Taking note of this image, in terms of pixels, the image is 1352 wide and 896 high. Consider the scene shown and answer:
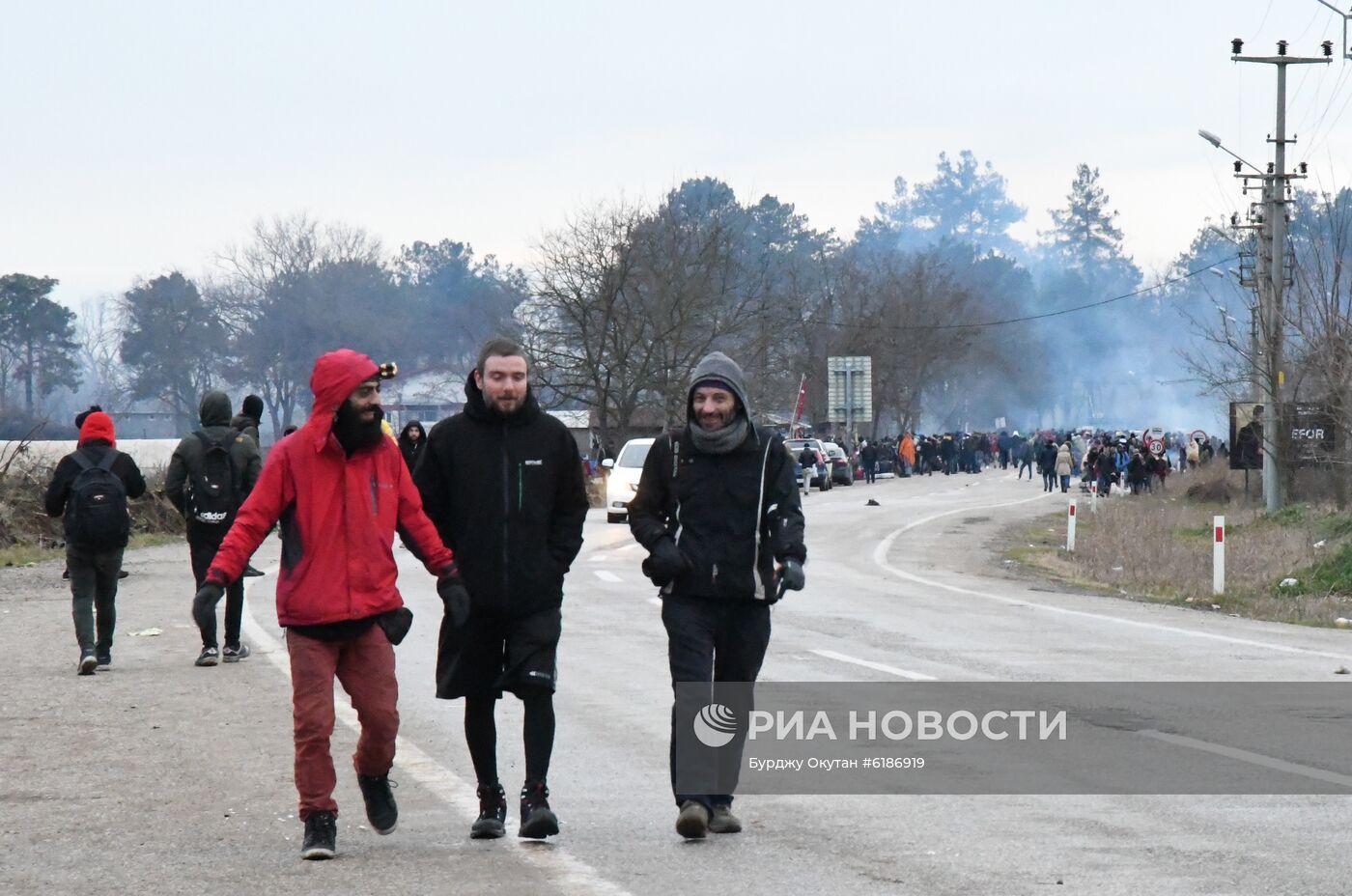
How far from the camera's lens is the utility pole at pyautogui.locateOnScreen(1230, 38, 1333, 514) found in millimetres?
37875

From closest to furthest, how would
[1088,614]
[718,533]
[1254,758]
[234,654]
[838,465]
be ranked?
[718,533] < [1254,758] < [234,654] < [1088,614] < [838,465]

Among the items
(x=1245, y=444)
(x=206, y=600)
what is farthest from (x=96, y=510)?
(x=1245, y=444)

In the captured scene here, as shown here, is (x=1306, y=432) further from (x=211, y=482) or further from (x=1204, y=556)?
(x=211, y=482)

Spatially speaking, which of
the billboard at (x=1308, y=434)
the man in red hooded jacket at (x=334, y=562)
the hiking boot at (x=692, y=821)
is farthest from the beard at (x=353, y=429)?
the billboard at (x=1308, y=434)

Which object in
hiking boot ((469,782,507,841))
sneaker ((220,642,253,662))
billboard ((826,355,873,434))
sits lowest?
sneaker ((220,642,253,662))

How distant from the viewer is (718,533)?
7.02m

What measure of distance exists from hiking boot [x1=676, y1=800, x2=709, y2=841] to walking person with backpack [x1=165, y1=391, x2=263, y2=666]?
682cm

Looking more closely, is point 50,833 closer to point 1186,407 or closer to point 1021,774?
point 1021,774

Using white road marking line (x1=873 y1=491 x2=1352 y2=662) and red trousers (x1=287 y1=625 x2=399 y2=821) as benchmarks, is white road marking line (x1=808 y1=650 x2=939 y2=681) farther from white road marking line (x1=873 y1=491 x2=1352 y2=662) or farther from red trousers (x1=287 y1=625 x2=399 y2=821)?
red trousers (x1=287 y1=625 x2=399 y2=821)

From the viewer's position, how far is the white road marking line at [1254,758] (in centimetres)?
824

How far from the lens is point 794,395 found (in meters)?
86.8

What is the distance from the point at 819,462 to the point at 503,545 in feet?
175

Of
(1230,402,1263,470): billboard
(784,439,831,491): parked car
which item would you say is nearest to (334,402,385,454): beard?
(1230,402,1263,470): billboard

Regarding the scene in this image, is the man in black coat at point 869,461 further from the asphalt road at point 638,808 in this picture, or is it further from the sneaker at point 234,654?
the sneaker at point 234,654
